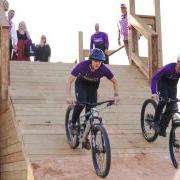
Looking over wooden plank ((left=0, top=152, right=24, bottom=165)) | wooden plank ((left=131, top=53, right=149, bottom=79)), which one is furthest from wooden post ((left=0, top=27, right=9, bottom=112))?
wooden plank ((left=131, top=53, right=149, bottom=79))

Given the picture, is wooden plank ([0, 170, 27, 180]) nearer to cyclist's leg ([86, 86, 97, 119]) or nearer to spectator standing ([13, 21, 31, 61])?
cyclist's leg ([86, 86, 97, 119])

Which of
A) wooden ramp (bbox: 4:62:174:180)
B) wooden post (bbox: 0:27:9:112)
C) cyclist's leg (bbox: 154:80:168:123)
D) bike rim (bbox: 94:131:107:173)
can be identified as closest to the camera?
bike rim (bbox: 94:131:107:173)

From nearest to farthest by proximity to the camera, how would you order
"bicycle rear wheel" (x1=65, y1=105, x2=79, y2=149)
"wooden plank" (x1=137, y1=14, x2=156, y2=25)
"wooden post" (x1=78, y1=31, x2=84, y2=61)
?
"bicycle rear wheel" (x1=65, y1=105, x2=79, y2=149) < "wooden plank" (x1=137, y1=14, x2=156, y2=25) < "wooden post" (x1=78, y1=31, x2=84, y2=61)

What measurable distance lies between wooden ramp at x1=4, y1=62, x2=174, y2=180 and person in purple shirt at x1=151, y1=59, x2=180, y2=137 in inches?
17.7

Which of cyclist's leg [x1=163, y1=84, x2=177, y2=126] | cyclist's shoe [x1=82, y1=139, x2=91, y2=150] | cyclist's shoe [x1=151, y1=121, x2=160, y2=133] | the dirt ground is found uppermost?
cyclist's leg [x1=163, y1=84, x2=177, y2=126]

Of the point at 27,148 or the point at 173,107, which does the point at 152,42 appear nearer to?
the point at 173,107

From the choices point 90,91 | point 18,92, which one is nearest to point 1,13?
point 18,92

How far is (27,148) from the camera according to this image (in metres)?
6.88

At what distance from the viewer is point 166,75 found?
7.35 meters

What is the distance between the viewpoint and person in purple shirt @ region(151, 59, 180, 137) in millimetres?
7215

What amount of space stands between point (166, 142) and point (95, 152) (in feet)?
7.34

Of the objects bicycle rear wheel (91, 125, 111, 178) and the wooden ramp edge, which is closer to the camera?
bicycle rear wheel (91, 125, 111, 178)

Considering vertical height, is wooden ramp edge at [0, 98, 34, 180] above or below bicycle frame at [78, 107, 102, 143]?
below

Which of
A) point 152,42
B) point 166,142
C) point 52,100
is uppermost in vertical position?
point 152,42
